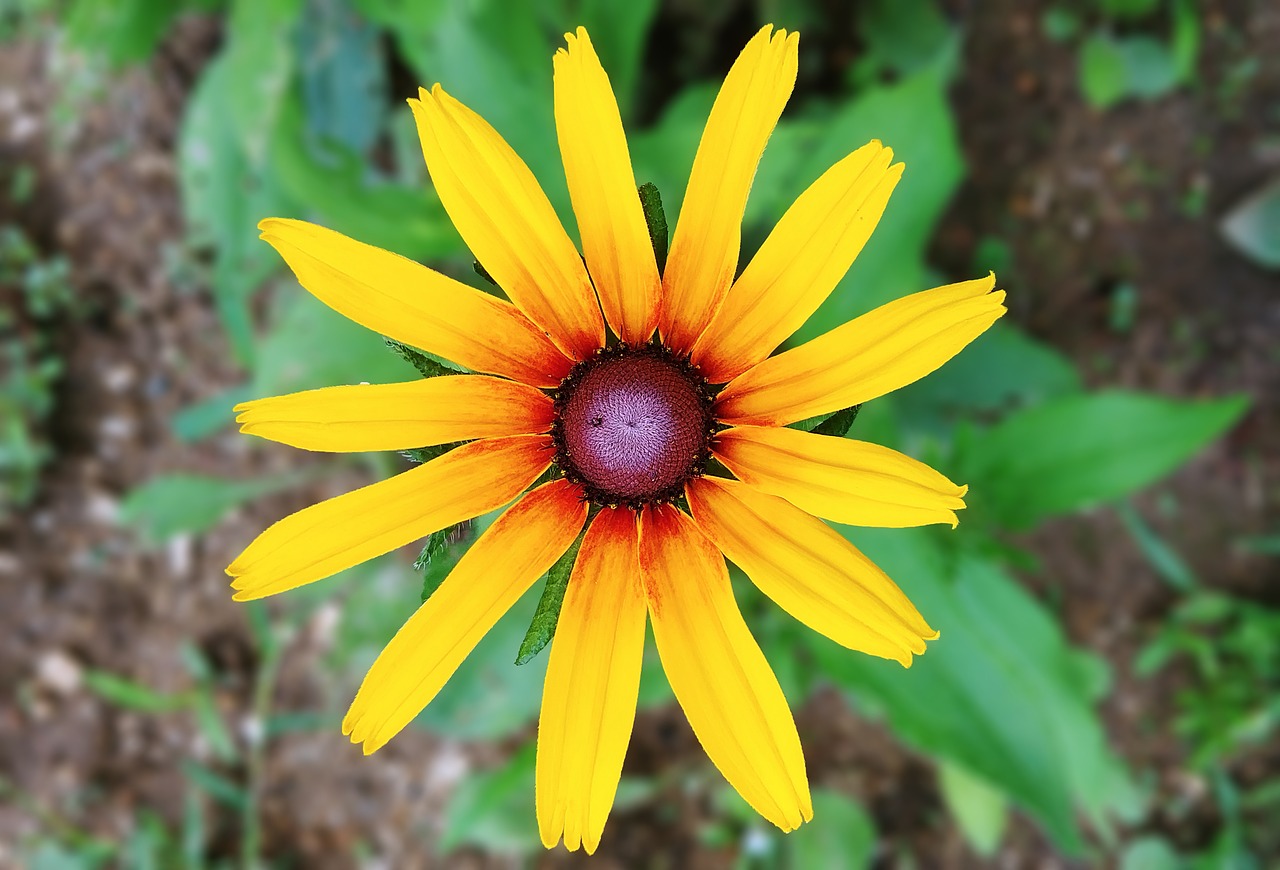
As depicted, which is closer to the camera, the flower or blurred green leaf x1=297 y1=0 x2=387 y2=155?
the flower

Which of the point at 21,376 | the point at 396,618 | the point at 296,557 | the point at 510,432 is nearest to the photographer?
the point at 296,557

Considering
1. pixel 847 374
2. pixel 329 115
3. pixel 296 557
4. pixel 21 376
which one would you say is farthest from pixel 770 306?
pixel 21 376

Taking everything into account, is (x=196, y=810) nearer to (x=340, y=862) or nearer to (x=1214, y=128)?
(x=340, y=862)

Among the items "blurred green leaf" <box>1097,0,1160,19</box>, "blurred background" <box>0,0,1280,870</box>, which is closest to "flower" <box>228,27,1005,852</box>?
"blurred background" <box>0,0,1280,870</box>

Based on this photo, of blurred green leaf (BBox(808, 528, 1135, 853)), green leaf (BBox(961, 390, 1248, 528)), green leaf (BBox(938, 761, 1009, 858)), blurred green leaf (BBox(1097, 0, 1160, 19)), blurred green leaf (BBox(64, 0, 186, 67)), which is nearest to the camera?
blurred green leaf (BBox(808, 528, 1135, 853))

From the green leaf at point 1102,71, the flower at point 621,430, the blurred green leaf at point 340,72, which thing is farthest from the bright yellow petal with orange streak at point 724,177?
the green leaf at point 1102,71

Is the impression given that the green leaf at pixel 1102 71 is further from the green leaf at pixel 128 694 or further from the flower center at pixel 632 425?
the green leaf at pixel 128 694

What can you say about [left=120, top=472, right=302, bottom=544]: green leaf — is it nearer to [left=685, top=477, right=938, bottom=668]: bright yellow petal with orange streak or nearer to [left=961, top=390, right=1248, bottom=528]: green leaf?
[left=961, top=390, right=1248, bottom=528]: green leaf

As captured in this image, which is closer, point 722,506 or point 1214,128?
point 722,506
